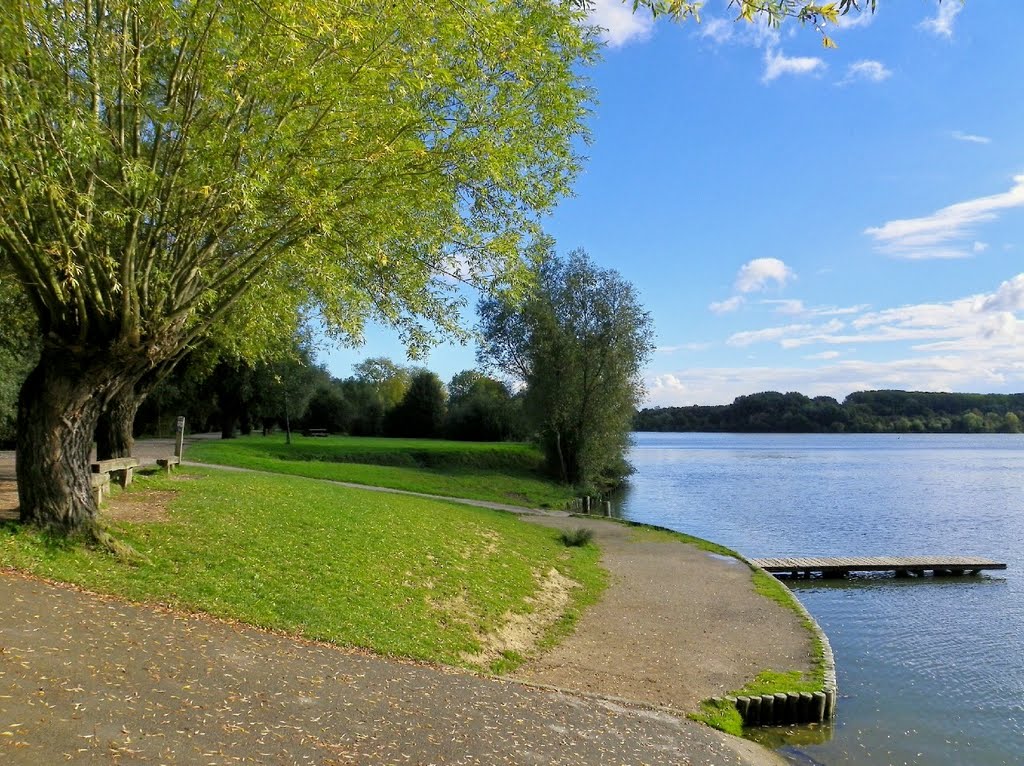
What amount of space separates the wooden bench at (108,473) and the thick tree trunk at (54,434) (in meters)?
1.02

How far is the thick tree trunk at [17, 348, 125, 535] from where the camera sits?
10273 mm

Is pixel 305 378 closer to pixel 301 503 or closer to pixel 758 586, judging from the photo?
pixel 301 503

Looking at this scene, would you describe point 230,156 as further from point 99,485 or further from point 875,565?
point 875,565

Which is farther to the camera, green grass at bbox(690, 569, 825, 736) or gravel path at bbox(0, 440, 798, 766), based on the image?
green grass at bbox(690, 569, 825, 736)

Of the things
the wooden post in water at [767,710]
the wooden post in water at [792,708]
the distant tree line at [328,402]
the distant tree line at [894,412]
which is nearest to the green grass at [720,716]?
the wooden post in water at [767,710]

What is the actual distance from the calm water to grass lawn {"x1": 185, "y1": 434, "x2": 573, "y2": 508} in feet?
20.0

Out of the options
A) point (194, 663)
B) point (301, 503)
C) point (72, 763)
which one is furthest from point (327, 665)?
point (301, 503)

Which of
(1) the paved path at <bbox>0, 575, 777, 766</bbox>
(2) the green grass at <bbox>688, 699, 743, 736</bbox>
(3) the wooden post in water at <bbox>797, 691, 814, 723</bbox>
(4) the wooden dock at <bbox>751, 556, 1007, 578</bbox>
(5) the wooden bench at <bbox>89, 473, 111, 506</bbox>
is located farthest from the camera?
(4) the wooden dock at <bbox>751, 556, 1007, 578</bbox>

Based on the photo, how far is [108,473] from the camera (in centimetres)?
1384

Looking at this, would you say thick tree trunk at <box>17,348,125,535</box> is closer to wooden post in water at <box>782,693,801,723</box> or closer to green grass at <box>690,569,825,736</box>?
green grass at <box>690,569,825,736</box>

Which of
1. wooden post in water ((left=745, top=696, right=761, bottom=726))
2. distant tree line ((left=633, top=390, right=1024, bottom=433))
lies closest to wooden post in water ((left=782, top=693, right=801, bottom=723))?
wooden post in water ((left=745, top=696, right=761, bottom=726))

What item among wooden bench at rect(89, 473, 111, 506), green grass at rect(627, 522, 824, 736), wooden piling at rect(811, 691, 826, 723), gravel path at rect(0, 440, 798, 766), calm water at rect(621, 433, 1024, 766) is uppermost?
wooden bench at rect(89, 473, 111, 506)

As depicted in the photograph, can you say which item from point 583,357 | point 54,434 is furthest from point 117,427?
point 583,357

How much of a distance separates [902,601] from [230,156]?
2018 cm
